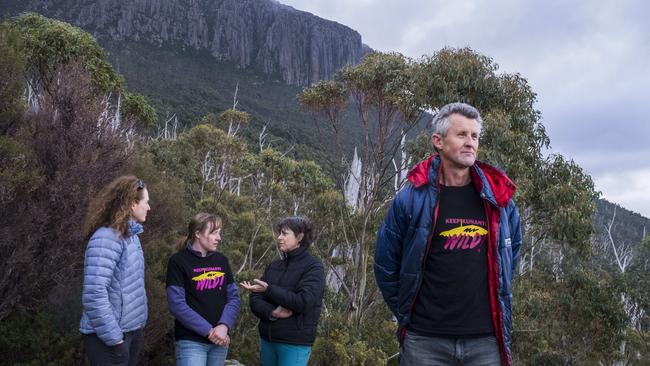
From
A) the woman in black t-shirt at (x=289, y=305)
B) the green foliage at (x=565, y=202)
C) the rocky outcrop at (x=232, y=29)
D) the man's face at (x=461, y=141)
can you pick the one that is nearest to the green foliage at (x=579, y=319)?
the green foliage at (x=565, y=202)

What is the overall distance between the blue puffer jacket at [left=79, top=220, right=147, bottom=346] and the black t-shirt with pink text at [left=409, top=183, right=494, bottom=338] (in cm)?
142

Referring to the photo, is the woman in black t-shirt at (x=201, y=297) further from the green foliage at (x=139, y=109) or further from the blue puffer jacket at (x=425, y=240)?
the green foliage at (x=139, y=109)

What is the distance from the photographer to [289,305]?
3.27 meters

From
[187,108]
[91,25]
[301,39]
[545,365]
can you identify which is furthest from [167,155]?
[301,39]

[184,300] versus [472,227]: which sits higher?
[472,227]

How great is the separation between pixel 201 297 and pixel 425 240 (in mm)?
1660

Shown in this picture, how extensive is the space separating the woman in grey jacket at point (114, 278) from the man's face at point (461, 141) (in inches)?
63.8

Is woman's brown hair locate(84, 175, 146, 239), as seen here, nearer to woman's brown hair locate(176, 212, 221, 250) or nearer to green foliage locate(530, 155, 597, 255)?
woman's brown hair locate(176, 212, 221, 250)

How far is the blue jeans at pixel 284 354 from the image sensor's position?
3295 millimetres

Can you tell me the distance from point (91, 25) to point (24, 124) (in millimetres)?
61625

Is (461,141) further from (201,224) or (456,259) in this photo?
(201,224)

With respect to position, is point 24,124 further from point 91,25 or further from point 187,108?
point 91,25

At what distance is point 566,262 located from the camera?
54.3ft

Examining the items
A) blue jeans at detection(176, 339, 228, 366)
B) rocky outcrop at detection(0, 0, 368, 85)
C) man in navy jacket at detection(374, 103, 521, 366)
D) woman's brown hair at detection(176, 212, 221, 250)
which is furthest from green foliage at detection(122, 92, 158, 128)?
rocky outcrop at detection(0, 0, 368, 85)
